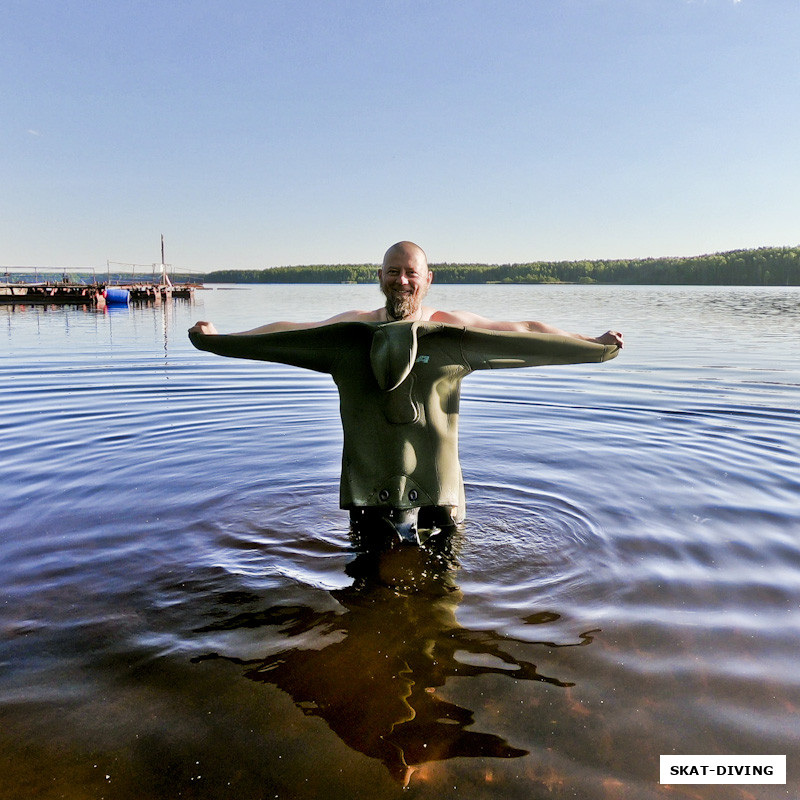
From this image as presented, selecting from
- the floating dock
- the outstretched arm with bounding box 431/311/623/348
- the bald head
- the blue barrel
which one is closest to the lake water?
the outstretched arm with bounding box 431/311/623/348

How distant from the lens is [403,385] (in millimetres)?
4672

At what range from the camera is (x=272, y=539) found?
5.69m

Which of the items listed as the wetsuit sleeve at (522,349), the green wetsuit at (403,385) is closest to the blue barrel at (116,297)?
the green wetsuit at (403,385)

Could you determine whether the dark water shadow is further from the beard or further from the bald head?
the bald head

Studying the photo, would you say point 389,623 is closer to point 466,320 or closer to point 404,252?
point 466,320

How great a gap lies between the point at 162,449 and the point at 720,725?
23.6 ft

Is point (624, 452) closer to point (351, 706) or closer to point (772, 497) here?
point (772, 497)

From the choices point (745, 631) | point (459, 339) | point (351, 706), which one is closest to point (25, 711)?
point (351, 706)

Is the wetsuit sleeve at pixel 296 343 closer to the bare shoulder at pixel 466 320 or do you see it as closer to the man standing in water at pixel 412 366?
the man standing in water at pixel 412 366

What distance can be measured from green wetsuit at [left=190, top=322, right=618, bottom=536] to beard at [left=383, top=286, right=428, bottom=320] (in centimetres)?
21

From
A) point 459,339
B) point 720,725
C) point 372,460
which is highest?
point 459,339

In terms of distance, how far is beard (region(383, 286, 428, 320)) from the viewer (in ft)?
15.3

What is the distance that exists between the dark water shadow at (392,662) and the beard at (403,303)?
71.8 inches

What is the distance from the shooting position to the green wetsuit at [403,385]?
4.68 m
